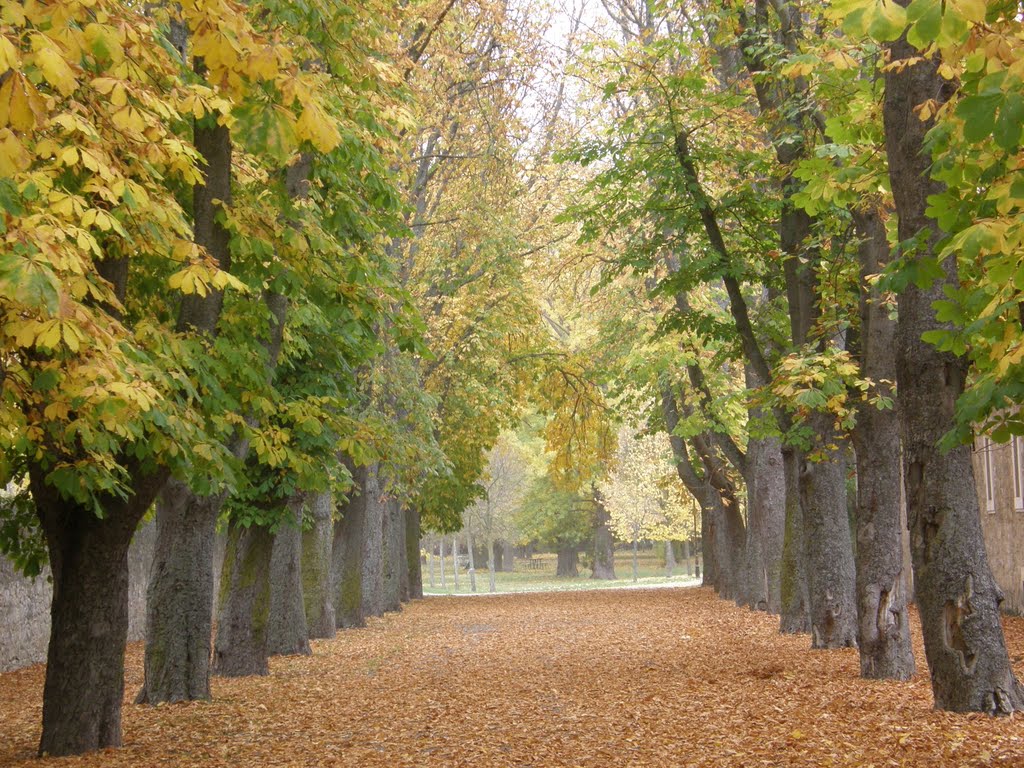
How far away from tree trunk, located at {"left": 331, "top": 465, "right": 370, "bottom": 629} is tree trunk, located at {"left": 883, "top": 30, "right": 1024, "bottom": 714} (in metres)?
16.5

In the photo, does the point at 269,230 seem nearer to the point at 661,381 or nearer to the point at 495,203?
the point at 495,203

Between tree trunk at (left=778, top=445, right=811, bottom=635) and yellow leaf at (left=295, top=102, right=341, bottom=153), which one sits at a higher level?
yellow leaf at (left=295, top=102, right=341, bottom=153)

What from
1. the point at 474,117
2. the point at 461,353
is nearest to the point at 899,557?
the point at 474,117

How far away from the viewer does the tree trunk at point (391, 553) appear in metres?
29.9

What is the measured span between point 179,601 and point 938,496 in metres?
7.68

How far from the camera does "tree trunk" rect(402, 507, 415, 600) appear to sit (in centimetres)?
3738

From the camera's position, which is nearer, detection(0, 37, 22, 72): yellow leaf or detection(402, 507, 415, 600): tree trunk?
detection(0, 37, 22, 72): yellow leaf

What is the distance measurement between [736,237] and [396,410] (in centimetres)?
1073

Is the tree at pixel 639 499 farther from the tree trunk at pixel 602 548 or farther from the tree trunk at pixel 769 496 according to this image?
the tree trunk at pixel 769 496

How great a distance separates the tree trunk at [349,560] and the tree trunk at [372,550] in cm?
20

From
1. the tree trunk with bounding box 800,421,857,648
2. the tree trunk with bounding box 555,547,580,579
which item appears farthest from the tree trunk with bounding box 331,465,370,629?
the tree trunk with bounding box 555,547,580,579

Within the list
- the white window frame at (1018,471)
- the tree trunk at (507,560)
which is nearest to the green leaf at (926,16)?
the white window frame at (1018,471)

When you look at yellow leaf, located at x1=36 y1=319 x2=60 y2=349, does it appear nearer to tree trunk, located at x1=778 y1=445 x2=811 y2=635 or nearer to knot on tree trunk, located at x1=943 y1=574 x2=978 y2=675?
knot on tree trunk, located at x1=943 y1=574 x2=978 y2=675

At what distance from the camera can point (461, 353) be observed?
27188 mm
